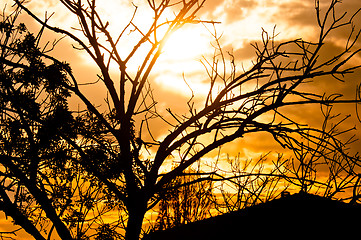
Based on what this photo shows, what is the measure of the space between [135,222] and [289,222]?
519cm

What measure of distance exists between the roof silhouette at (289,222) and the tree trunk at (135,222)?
12.9 feet

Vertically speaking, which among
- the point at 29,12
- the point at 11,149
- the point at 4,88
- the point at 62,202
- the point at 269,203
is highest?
the point at 29,12

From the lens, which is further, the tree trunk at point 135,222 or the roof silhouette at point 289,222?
the roof silhouette at point 289,222

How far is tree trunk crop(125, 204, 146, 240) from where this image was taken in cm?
884

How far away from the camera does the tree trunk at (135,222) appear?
8844mm

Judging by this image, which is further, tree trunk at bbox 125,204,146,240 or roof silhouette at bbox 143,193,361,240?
roof silhouette at bbox 143,193,361,240

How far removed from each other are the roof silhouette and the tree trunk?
12.9ft

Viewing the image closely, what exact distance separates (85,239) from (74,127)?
7190 mm

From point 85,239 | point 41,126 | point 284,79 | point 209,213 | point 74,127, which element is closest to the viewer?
point 284,79

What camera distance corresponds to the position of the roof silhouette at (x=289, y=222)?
1088 centimetres

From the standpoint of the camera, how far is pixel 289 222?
11.2m

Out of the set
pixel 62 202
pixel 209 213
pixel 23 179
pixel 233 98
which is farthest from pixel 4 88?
pixel 209 213

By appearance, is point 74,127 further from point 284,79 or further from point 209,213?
point 209,213

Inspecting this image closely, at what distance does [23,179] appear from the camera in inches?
345
